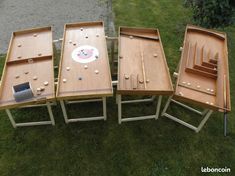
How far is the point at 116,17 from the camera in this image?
1009cm

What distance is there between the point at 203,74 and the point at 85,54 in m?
2.89

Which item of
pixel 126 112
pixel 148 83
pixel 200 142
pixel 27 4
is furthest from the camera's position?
pixel 27 4

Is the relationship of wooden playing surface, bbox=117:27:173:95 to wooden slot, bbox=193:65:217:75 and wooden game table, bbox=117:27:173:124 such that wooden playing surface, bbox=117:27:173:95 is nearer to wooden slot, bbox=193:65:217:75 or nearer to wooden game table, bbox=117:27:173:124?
wooden game table, bbox=117:27:173:124

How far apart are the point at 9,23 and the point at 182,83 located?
7.20 m

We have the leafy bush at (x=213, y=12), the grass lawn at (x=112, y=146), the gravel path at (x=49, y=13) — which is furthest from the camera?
the gravel path at (x=49, y=13)

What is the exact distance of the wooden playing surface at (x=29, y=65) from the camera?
5609 millimetres

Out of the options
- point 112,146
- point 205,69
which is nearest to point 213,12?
point 205,69

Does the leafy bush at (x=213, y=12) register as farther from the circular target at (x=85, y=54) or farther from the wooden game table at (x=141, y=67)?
the circular target at (x=85, y=54)

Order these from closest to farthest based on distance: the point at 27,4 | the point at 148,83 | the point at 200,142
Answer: the point at 148,83 < the point at 200,142 < the point at 27,4

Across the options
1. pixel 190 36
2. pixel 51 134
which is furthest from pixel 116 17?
pixel 51 134

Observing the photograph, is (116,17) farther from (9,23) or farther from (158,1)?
(9,23)

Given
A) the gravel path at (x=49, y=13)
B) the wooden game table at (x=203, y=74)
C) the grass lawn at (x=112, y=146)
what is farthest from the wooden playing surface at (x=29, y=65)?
the wooden game table at (x=203, y=74)

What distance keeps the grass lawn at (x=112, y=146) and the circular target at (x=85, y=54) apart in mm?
1424

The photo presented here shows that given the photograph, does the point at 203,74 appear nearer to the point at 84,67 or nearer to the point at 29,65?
the point at 84,67
